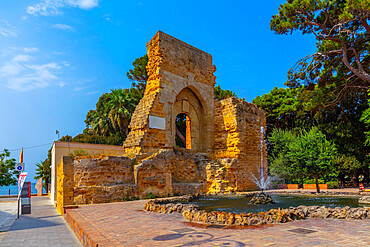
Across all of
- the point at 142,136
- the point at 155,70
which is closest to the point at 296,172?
the point at 142,136

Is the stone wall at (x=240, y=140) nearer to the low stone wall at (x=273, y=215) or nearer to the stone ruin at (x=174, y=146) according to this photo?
the stone ruin at (x=174, y=146)

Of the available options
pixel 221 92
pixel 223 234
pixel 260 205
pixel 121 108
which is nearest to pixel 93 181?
pixel 260 205

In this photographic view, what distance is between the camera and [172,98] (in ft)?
50.5

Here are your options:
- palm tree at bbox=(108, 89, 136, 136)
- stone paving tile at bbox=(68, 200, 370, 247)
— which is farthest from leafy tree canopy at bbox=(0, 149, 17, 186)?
stone paving tile at bbox=(68, 200, 370, 247)

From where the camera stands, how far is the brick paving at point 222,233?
3740 millimetres

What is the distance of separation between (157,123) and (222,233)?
10.1m

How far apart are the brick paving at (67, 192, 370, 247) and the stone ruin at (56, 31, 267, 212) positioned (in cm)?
461

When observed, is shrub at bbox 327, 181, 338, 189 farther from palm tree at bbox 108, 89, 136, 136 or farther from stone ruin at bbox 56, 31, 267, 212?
palm tree at bbox 108, 89, 136, 136

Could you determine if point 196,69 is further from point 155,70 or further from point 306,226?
point 306,226

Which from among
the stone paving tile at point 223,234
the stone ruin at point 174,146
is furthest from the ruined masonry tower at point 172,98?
the stone paving tile at point 223,234

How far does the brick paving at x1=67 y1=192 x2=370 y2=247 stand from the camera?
147 inches

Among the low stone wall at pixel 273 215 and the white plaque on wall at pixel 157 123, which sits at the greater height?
the white plaque on wall at pixel 157 123

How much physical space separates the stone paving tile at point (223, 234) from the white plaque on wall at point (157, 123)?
27.6 ft

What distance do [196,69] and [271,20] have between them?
5437 mm
